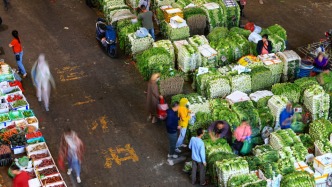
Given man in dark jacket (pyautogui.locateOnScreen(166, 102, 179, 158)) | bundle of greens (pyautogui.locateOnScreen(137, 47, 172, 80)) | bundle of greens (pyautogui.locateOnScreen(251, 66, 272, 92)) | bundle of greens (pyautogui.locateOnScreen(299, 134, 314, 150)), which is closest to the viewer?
Result: man in dark jacket (pyautogui.locateOnScreen(166, 102, 179, 158))

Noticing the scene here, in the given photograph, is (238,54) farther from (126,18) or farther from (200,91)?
(126,18)

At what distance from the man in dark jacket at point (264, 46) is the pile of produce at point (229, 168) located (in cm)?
605

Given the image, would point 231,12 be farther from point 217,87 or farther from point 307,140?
point 307,140

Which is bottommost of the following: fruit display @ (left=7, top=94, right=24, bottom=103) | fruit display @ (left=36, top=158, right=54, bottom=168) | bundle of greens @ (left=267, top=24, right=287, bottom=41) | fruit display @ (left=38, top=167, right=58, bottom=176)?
fruit display @ (left=38, top=167, right=58, bottom=176)

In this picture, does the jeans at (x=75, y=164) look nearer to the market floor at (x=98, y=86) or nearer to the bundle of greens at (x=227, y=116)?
the market floor at (x=98, y=86)

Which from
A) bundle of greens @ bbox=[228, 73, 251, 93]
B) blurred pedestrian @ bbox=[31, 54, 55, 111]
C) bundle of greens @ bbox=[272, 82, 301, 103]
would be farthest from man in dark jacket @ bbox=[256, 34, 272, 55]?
blurred pedestrian @ bbox=[31, 54, 55, 111]

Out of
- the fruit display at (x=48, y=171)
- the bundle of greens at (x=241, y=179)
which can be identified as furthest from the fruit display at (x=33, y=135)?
the bundle of greens at (x=241, y=179)

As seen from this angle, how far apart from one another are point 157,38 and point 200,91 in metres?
4.85

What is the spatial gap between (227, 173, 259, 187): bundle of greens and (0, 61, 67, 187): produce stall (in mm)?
4384

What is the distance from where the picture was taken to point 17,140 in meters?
16.7

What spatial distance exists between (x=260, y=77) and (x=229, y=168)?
4872mm

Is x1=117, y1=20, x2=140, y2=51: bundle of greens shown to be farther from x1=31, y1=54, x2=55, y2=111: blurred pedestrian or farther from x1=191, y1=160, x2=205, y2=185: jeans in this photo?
x1=191, y1=160, x2=205, y2=185: jeans

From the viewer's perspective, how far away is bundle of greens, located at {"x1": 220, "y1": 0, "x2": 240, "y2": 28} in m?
22.6

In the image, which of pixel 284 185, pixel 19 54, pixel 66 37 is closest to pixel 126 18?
pixel 66 37
